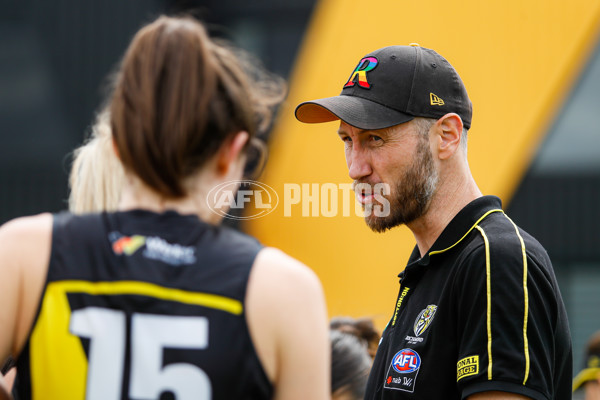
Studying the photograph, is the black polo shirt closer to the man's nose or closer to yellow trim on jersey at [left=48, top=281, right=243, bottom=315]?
the man's nose

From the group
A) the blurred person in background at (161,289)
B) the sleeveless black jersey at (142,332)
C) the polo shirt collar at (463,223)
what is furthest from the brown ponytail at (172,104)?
the polo shirt collar at (463,223)

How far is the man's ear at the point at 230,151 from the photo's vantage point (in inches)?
48.3

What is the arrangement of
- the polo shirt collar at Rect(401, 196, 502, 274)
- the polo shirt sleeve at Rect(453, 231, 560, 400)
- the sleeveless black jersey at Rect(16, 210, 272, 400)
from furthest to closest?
the polo shirt collar at Rect(401, 196, 502, 274), the polo shirt sleeve at Rect(453, 231, 560, 400), the sleeveless black jersey at Rect(16, 210, 272, 400)

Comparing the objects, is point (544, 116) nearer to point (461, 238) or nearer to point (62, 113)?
point (461, 238)

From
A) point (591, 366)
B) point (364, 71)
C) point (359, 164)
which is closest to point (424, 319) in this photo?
point (359, 164)

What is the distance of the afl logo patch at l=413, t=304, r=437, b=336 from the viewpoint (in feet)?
5.81

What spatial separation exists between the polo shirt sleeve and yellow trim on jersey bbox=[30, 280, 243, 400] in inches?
27.6

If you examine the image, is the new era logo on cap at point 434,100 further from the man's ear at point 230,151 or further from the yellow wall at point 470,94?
the yellow wall at point 470,94

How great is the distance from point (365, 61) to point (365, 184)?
0.39 meters

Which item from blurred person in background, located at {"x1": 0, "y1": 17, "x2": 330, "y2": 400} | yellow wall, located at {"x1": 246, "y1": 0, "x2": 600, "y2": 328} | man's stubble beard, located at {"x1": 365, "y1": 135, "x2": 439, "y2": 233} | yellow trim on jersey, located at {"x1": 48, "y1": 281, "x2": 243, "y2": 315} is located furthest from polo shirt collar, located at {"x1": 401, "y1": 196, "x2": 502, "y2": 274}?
yellow wall, located at {"x1": 246, "y1": 0, "x2": 600, "y2": 328}

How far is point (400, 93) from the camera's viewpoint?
204 cm

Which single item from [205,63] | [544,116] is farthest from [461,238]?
[544,116]

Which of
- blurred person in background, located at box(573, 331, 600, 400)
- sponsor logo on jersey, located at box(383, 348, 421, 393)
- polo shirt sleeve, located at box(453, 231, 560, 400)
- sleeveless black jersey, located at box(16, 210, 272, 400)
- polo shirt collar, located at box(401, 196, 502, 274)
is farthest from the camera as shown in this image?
blurred person in background, located at box(573, 331, 600, 400)

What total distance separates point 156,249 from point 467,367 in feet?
2.71
